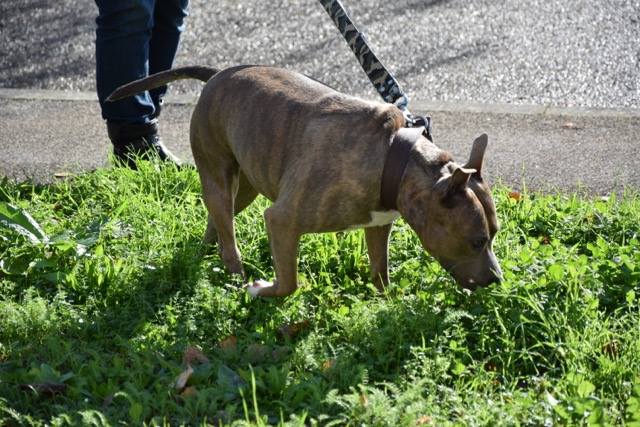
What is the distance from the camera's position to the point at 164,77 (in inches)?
212

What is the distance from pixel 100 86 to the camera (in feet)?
21.1

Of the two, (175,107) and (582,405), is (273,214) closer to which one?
(582,405)

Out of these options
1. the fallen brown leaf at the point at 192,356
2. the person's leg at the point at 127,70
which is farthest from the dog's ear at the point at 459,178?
the person's leg at the point at 127,70

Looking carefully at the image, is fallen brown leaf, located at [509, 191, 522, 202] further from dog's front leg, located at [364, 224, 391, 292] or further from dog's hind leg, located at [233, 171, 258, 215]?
dog's hind leg, located at [233, 171, 258, 215]

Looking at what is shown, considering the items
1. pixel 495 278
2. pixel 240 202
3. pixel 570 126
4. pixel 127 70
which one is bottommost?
pixel 570 126

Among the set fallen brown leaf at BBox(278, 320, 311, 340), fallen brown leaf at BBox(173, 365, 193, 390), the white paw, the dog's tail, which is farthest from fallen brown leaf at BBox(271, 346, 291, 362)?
the dog's tail

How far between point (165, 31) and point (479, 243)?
321cm

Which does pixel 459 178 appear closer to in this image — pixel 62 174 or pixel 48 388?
pixel 48 388

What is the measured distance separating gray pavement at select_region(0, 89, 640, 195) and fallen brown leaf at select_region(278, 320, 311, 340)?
→ 1.97 m

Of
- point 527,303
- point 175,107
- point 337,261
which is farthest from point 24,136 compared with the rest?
point 527,303

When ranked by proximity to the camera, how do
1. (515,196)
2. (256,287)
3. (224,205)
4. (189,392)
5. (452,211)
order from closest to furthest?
(189,392)
(452,211)
(256,287)
(224,205)
(515,196)

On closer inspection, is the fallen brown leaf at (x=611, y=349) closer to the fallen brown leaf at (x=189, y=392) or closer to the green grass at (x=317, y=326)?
the green grass at (x=317, y=326)

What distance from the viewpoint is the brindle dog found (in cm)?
429

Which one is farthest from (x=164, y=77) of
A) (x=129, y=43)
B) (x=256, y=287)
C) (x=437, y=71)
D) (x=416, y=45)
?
(x=416, y=45)
